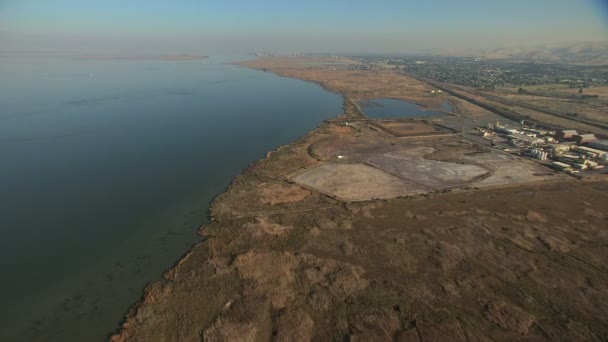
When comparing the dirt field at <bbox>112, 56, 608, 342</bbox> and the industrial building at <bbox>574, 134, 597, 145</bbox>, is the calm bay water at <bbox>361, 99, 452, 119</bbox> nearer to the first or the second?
the industrial building at <bbox>574, 134, 597, 145</bbox>

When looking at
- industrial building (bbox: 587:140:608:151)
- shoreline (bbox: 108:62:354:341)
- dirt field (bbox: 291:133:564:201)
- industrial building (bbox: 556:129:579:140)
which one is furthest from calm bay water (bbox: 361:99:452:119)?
shoreline (bbox: 108:62:354:341)

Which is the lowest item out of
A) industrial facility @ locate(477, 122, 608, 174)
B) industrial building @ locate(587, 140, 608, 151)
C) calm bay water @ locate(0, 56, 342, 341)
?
calm bay water @ locate(0, 56, 342, 341)

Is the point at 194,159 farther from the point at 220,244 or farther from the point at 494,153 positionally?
the point at 494,153

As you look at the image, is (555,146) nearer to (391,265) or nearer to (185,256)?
(391,265)

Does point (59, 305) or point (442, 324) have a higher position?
point (442, 324)

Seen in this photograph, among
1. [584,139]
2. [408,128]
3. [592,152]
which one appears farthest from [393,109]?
[592,152]

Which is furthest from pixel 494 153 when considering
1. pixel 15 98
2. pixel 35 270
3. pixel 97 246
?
pixel 15 98

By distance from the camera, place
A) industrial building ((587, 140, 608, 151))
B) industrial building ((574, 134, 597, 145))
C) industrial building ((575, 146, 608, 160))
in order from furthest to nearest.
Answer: industrial building ((574, 134, 597, 145)) → industrial building ((587, 140, 608, 151)) → industrial building ((575, 146, 608, 160))
